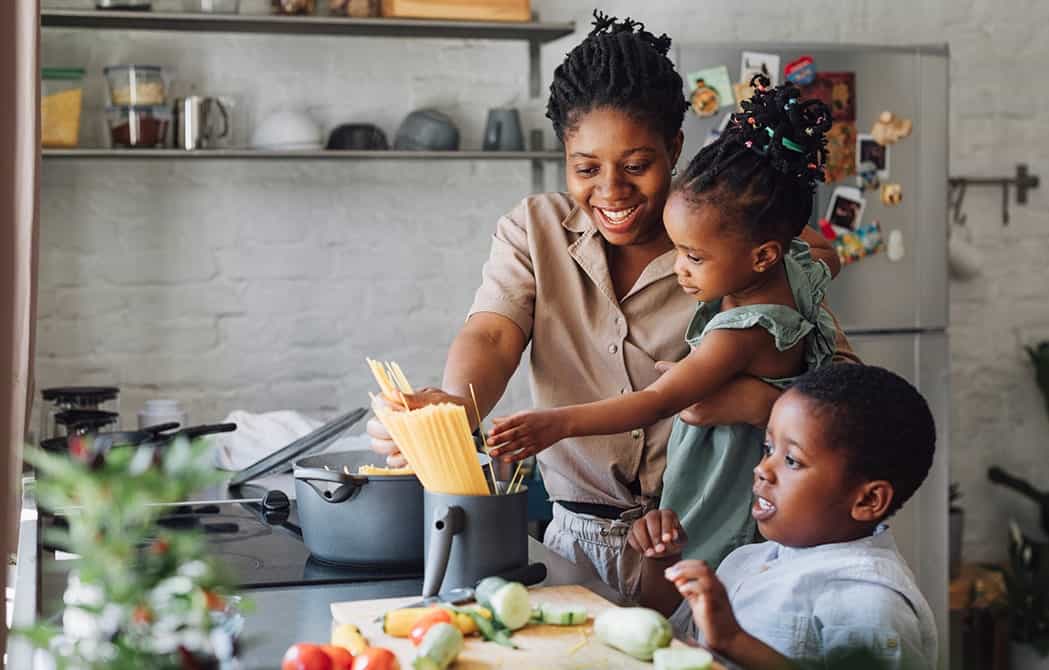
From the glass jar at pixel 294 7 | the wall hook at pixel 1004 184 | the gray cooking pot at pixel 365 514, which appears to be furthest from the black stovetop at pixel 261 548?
the wall hook at pixel 1004 184

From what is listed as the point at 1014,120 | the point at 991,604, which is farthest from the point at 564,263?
the point at 1014,120

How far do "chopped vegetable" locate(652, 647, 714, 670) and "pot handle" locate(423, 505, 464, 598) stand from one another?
28cm

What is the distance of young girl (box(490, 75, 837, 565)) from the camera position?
5.57 feet

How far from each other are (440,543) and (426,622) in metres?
0.14

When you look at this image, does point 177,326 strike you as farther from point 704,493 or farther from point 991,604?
point 991,604

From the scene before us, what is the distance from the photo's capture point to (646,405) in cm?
159

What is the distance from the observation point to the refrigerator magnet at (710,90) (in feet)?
11.5

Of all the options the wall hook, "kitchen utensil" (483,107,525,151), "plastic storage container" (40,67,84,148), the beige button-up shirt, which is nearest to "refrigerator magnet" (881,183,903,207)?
the wall hook

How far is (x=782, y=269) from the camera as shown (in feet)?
5.87

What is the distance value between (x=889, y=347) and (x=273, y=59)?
1.93 meters

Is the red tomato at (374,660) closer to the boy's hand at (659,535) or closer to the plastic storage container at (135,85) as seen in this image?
the boy's hand at (659,535)

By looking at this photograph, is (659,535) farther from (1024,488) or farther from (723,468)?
A: (1024,488)

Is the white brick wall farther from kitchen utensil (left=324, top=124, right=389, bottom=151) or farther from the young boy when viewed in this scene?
the young boy

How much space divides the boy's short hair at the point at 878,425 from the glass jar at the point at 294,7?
244 cm
